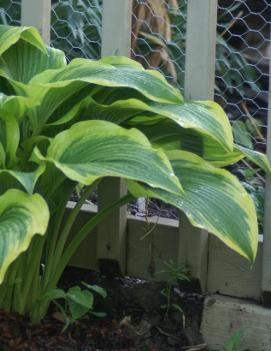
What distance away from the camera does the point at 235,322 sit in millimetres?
Result: 2271

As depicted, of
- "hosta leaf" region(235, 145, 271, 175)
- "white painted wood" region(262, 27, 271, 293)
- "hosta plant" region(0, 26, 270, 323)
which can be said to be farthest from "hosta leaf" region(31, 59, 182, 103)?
"white painted wood" region(262, 27, 271, 293)

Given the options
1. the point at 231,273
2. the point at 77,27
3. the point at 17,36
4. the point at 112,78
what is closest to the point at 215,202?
the point at 112,78

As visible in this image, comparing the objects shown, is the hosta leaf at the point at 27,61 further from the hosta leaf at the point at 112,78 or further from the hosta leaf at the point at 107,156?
the hosta leaf at the point at 107,156

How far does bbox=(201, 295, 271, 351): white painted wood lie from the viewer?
224 centimetres

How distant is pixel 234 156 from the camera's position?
2.13 metres

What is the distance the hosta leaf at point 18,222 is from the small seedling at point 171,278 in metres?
0.60

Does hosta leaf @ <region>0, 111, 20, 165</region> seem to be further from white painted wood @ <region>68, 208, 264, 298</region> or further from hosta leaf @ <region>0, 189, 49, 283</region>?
white painted wood @ <region>68, 208, 264, 298</region>

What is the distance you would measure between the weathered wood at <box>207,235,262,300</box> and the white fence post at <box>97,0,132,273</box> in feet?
0.81

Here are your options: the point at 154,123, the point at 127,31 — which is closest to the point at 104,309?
the point at 154,123

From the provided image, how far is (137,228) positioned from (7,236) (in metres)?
0.77

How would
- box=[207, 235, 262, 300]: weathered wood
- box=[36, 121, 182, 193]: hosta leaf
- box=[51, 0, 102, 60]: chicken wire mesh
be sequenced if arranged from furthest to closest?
box=[51, 0, 102, 60]: chicken wire mesh, box=[207, 235, 262, 300]: weathered wood, box=[36, 121, 182, 193]: hosta leaf

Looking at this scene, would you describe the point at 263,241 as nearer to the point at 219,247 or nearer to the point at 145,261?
the point at 219,247

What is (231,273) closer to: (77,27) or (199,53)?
(199,53)

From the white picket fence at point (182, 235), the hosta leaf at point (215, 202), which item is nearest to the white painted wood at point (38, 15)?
the white picket fence at point (182, 235)
